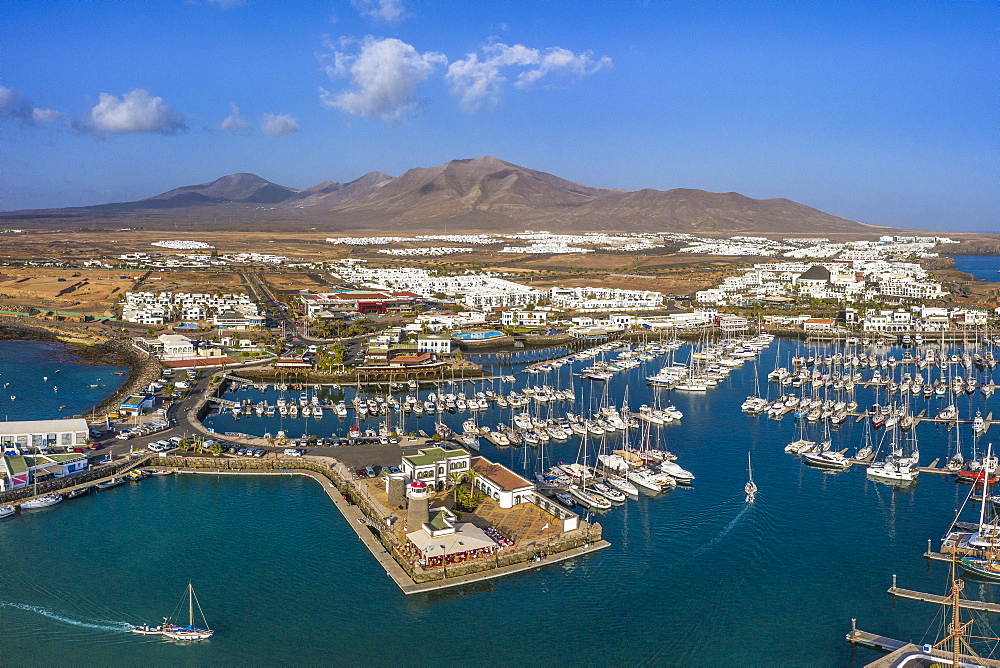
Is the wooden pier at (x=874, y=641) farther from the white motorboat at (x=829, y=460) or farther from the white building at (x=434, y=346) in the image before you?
the white building at (x=434, y=346)

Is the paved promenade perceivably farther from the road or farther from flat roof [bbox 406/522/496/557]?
the road

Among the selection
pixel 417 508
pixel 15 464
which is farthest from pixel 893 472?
pixel 15 464

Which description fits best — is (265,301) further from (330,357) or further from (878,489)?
(878,489)

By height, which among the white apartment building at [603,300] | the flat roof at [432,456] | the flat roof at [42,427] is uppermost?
the white apartment building at [603,300]

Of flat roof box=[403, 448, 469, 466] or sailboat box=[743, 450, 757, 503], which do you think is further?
sailboat box=[743, 450, 757, 503]

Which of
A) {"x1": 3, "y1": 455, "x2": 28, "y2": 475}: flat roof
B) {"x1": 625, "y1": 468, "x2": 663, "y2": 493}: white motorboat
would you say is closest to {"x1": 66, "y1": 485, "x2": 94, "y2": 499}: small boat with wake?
{"x1": 3, "y1": 455, "x2": 28, "y2": 475}: flat roof

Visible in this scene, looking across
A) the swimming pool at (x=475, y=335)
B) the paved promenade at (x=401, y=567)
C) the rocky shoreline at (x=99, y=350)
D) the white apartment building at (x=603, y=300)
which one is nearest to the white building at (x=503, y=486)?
the paved promenade at (x=401, y=567)
